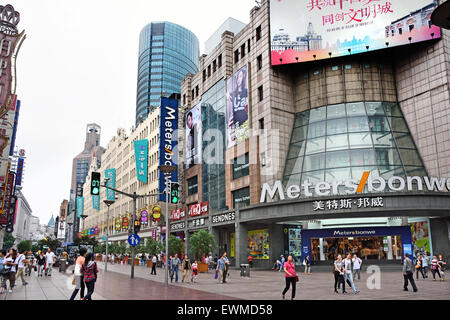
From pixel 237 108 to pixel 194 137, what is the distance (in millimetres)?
12450

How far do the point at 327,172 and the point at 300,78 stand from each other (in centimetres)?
1312

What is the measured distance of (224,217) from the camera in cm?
4609

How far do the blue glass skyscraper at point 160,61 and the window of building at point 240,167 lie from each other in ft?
382

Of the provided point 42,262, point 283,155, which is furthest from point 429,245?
point 42,262

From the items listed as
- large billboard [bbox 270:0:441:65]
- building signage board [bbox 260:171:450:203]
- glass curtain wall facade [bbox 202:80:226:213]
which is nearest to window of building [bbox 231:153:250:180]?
glass curtain wall facade [bbox 202:80:226:213]

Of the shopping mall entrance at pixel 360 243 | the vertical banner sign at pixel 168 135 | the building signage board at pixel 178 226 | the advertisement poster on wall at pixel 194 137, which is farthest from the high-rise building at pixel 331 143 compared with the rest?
the vertical banner sign at pixel 168 135

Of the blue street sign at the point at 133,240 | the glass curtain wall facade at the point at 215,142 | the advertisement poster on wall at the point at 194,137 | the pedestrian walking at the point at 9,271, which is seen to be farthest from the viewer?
the advertisement poster on wall at the point at 194,137

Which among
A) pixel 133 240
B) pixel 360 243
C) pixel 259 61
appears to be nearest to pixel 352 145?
pixel 360 243

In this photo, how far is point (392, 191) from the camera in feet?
113

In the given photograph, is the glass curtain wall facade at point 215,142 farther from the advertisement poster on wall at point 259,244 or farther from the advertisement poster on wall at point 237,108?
the advertisement poster on wall at point 259,244

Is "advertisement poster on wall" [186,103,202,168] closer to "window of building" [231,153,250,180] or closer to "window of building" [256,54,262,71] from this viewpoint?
"window of building" [231,153,250,180]

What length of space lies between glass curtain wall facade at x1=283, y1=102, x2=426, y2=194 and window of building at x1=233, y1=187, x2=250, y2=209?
5.17 metres

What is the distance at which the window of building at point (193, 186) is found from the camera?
58.5 meters
